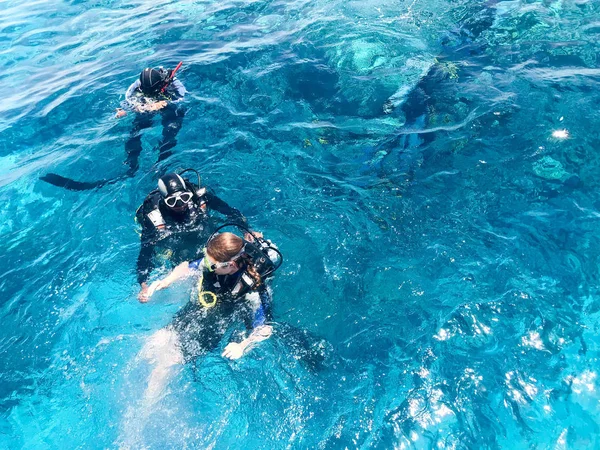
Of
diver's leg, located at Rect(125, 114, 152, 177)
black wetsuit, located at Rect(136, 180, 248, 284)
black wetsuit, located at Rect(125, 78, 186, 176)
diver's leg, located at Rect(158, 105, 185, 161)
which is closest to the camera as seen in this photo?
black wetsuit, located at Rect(136, 180, 248, 284)

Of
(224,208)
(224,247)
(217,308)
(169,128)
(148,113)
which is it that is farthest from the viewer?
(148,113)

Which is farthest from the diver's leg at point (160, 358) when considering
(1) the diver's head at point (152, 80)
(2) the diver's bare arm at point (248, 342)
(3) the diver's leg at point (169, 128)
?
(1) the diver's head at point (152, 80)

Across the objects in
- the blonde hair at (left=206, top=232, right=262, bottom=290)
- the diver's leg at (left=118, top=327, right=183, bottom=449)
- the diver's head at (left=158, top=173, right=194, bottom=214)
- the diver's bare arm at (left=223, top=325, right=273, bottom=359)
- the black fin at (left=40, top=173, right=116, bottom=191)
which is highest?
the blonde hair at (left=206, top=232, right=262, bottom=290)

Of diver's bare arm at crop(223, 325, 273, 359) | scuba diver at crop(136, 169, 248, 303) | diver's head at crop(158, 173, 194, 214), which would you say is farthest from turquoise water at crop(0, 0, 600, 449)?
diver's head at crop(158, 173, 194, 214)

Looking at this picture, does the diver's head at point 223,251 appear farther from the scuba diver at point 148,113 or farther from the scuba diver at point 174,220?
the scuba diver at point 148,113

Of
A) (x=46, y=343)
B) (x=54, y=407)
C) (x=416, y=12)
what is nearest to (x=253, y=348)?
(x=54, y=407)

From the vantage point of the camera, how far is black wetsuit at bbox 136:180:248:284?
17.8ft

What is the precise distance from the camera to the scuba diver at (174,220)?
17.4 ft

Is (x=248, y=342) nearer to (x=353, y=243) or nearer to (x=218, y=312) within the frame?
(x=218, y=312)

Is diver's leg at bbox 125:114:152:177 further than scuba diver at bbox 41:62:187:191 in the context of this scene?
Yes

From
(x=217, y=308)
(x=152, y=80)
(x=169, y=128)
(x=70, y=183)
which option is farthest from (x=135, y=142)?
(x=217, y=308)

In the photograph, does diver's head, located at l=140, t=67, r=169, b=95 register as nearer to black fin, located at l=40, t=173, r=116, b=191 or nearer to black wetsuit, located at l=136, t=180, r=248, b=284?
black fin, located at l=40, t=173, r=116, b=191

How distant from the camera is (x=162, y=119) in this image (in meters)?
8.65

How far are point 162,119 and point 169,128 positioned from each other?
421 millimetres
